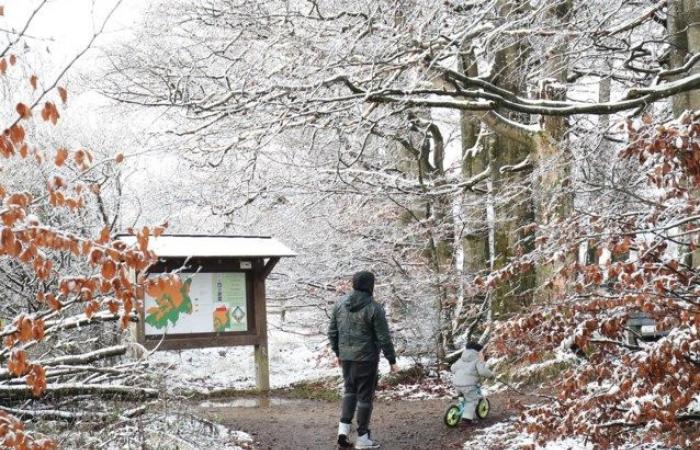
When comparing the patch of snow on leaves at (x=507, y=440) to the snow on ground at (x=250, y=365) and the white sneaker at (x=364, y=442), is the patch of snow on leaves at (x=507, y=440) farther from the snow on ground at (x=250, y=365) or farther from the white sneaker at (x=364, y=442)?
the snow on ground at (x=250, y=365)

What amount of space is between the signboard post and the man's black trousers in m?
4.02

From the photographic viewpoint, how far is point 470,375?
875 centimetres

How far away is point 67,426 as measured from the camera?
6418mm

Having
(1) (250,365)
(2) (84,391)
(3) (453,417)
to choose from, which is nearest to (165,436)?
(2) (84,391)

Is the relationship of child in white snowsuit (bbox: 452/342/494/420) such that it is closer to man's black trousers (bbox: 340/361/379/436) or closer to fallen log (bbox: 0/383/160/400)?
man's black trousers (bbox: 340/361/379/436)

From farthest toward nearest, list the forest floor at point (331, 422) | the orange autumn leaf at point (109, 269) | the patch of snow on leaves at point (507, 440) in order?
the forest floor at point (331, 422) < the patch of snow on leaves at point (507, 440) < the orange autumn leaf at point (109, 269)

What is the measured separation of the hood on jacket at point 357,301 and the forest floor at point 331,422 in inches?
62.1

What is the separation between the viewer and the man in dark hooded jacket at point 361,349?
25.5ft

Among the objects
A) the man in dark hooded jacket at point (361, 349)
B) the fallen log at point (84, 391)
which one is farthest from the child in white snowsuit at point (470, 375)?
the fallen log at point (84, 391)

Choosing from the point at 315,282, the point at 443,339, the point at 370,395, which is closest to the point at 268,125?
the point at 370,395

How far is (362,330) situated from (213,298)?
14.8 ft

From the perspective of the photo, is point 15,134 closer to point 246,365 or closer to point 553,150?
point 553,150

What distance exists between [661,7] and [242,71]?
17.0 ft

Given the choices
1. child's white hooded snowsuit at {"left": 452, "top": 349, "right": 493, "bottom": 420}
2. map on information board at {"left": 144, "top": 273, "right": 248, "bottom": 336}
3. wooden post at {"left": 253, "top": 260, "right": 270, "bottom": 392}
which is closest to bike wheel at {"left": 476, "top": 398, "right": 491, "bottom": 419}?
child's white hooded snowsuit at {"left": 452, "top": 349, "right": 493, "bottom": 420}
